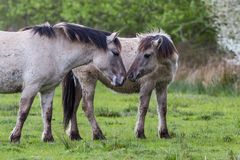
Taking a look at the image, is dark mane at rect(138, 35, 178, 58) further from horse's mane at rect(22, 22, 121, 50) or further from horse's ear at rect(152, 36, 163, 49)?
horse's mane at rect(22, 22, 121, 50)

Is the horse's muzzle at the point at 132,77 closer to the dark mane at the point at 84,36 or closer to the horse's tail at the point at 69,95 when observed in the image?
the dark mane at the point at 84,36

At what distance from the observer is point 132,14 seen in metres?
32.4

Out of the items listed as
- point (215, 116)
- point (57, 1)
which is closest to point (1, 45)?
point (215, 116)

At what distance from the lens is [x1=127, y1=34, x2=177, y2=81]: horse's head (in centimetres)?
1345

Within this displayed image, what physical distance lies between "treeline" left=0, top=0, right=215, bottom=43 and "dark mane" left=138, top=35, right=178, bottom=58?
1623cm

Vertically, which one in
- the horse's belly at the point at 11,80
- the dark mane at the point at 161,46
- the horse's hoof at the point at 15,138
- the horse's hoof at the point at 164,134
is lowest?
the horse's hoof at the point at 164,134

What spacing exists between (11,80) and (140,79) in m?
2.46

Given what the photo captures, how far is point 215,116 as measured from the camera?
57.5 feet

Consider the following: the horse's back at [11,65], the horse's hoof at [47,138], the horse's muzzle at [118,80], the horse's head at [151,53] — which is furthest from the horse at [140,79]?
the horse's back at [11,65]

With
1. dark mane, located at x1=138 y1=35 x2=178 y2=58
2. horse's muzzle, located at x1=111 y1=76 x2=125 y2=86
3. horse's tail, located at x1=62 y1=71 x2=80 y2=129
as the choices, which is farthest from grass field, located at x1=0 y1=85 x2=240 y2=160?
dark mane, located at x1=138 y1=35 x2=178 y2=58

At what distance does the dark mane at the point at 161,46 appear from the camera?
13.6 m

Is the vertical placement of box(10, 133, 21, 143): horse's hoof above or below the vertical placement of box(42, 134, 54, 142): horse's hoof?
above

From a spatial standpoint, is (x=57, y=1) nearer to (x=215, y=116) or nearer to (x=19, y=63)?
(x=215, y=116)

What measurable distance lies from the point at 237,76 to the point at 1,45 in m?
12.3
